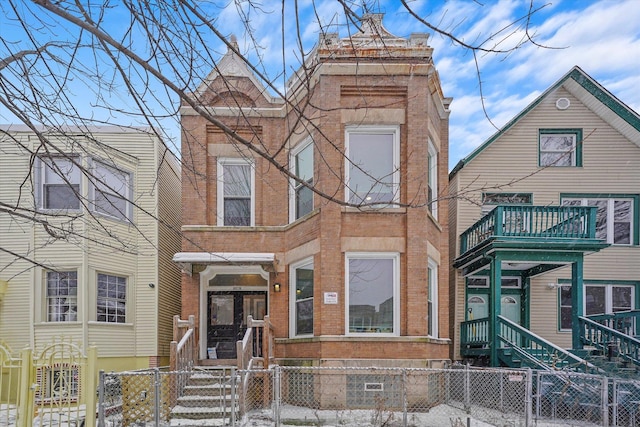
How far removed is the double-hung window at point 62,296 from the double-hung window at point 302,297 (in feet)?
18.5

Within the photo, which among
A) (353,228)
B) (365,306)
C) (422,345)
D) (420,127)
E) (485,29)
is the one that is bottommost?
(422,345)

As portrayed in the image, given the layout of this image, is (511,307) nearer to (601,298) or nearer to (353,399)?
(601,298)

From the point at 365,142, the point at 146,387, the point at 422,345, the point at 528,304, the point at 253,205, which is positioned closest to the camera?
the point at 146,387

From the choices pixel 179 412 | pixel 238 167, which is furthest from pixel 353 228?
pixel 179 412

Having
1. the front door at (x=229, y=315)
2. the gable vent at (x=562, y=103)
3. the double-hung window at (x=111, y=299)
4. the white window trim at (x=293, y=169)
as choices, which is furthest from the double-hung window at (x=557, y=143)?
the double-hung window at (x=111, y=299)

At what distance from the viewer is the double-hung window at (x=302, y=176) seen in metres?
10.3

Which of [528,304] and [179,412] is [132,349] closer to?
[179,412]

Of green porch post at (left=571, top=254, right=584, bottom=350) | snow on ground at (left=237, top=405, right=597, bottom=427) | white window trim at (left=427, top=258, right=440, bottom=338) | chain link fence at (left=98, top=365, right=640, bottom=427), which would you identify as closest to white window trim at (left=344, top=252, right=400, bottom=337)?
chain link fence at (left=98, top=365, right=640, bottom=427)

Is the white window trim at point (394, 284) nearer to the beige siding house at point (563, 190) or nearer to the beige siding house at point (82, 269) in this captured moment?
the beige siding house at point (563, 190)

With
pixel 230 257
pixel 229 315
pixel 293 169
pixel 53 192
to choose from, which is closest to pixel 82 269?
pixel 53 192

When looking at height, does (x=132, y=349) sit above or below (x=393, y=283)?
below

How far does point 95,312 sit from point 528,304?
1187 cm

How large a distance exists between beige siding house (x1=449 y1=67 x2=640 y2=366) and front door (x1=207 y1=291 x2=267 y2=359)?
5819 millimetres

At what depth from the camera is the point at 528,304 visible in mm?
12734
